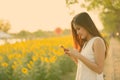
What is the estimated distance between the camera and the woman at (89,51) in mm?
3936

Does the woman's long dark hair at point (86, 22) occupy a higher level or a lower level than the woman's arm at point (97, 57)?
higher

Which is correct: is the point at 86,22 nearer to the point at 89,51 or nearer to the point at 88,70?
the point at 89,51

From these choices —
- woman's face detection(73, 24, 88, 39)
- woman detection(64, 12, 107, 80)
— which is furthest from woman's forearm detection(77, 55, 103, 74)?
woman's face detection(73, 24, 88, 39)

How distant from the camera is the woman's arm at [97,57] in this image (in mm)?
3895

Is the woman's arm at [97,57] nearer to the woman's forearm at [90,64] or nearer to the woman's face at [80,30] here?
the woman's forearm at [90,64]

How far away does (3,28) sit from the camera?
3984 inches

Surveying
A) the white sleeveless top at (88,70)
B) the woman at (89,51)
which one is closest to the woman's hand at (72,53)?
the woman at (89,51)

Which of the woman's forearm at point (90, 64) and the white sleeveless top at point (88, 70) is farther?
the white sleeveless top at point (88, 70)

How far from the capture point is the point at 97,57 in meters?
3.96

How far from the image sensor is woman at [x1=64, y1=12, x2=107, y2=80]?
394 centimetres

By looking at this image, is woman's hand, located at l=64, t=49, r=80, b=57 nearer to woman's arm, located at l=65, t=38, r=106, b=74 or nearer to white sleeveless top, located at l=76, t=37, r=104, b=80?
woman's arm, located at l=65, t=38, r=106, b=74

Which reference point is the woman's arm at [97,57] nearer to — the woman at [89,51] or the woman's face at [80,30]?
the woman at [89,51]

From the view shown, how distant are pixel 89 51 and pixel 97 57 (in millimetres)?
120

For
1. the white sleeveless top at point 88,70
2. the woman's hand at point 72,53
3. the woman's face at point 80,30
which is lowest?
the white sleeveless top at point 88,70
